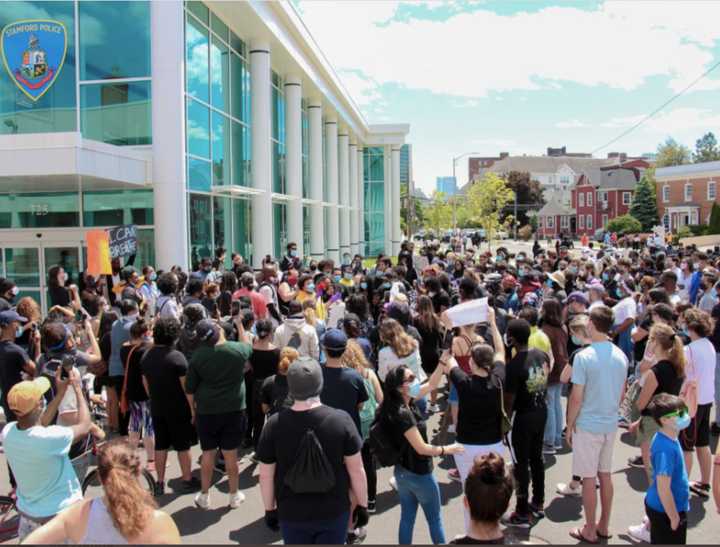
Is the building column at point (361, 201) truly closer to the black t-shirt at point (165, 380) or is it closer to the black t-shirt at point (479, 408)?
the black t-shirt at point (165, 380)

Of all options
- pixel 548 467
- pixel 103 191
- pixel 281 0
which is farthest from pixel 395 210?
pixel 548 467

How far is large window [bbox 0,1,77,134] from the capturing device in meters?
15.1

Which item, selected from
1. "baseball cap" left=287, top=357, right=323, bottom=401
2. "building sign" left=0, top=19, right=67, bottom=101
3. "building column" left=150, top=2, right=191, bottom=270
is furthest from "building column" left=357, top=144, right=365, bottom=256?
"baseball cap" left=287, top=357, right=323, bottom=401

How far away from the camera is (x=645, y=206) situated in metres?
68.7

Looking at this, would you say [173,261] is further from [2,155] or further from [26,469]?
[26,469]

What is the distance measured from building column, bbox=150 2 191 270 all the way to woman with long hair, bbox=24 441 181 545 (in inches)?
466

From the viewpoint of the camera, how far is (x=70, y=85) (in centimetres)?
1513

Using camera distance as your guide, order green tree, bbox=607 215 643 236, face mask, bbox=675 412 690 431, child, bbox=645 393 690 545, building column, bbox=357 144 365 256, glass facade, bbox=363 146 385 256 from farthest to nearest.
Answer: green tree, bbox=607 215 643 236
glass facade, bbox=363 146 385 256
building column, bbox=357 144 365 256
face mask, bbox=675 412 690 431
child, bbox=645 393 690 545

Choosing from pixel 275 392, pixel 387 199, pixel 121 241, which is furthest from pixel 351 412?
pixel 387 199

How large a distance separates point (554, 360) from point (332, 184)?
89.1ft

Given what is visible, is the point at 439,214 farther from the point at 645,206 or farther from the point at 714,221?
the point at 714,221

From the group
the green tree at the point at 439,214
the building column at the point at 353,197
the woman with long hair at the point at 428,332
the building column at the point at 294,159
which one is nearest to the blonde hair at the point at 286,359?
the woman with long hair at the point at 428,332

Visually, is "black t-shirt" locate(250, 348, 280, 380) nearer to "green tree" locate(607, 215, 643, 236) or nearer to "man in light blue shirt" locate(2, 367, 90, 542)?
"man in light blue shirt" locate(2, 367, 90, 542)

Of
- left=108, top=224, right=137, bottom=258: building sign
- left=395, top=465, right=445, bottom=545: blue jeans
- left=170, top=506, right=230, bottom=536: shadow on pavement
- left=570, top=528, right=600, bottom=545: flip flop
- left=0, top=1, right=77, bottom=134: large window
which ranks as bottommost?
left=170, top=506, right=230, bottom=536: shadow on pavement
